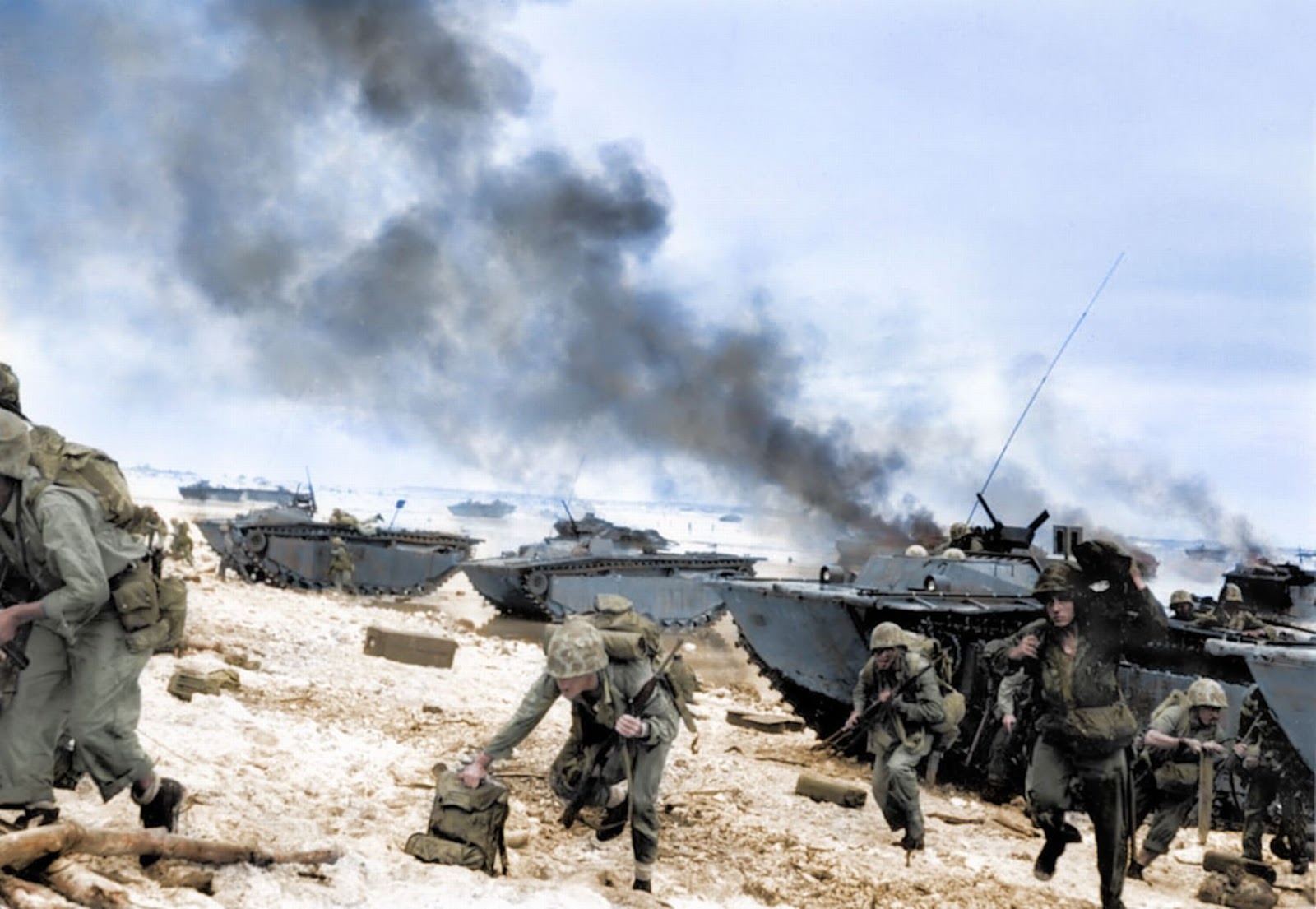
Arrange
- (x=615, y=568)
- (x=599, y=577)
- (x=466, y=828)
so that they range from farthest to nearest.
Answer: (x=615, y=568) → (x=599, y=577) → (x=466, y=828)

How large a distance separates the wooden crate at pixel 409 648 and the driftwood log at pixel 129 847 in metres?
6.96

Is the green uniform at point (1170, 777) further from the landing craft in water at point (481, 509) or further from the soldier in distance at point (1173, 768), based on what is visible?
the landing craft in water at point (481, 509)

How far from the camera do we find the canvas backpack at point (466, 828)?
15.5 feet

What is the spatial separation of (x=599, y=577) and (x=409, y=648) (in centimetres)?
855

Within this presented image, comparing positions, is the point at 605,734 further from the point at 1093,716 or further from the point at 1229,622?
the point at 1229,622

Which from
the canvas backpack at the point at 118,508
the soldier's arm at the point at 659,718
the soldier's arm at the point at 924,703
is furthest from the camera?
the soldier's arm at the point at 924,703

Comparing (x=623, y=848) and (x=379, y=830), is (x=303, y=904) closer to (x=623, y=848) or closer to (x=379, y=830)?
(x=379, y=830)

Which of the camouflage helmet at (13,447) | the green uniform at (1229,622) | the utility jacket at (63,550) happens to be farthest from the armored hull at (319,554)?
the camouflage helmet at (13,447)

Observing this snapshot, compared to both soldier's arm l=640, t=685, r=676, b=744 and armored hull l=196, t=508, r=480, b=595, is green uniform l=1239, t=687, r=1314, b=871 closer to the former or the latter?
soldier's arm l=640, t=685, r=676, b=744

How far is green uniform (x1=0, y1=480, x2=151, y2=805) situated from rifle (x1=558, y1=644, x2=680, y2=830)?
1.98 metres

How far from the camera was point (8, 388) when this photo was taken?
4.51 meters

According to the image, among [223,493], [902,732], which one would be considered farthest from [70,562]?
[223,493]

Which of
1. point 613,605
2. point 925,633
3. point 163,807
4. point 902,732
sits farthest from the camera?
point 925,633

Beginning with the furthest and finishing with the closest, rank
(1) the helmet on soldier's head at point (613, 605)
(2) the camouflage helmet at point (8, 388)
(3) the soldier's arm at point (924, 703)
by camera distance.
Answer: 1. (3) the soldier's arm at point (924, 703)
2. (1) the helmet on soldier's head at point (613, 605)
3. (2) the camouflage helmet at point (8, 388)
